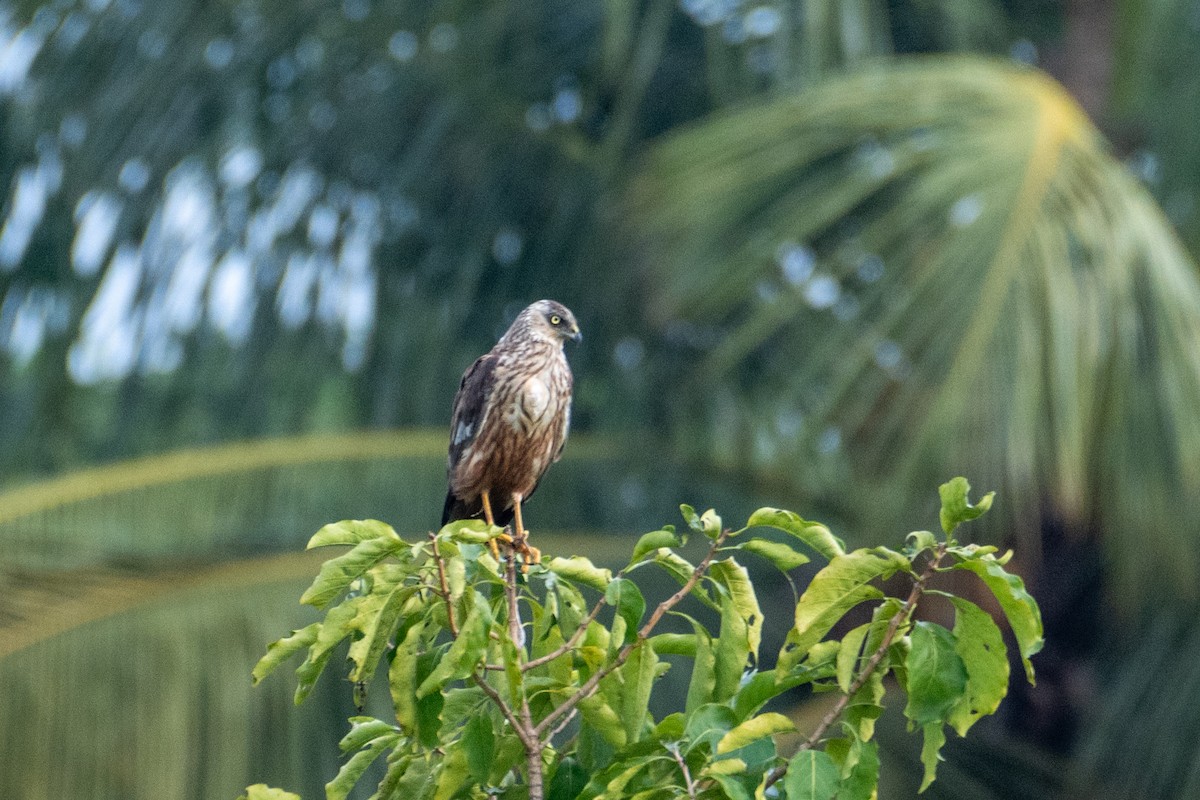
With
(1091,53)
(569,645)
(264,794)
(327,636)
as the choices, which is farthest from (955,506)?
(1091,53)

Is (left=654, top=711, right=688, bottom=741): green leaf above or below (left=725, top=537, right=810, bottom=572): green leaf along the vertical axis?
below

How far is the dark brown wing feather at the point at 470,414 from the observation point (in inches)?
224

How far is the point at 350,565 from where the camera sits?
3340mm

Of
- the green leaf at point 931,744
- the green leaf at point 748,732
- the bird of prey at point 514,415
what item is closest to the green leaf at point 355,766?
the green leaf at point 748,732

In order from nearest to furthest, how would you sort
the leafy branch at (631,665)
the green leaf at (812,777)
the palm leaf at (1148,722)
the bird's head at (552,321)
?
the green leaf at (812,777)
the leafy branch at (631,665)
the bird's head at (552,321)
the palm leaf at (1148,722)

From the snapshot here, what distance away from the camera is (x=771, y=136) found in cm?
889

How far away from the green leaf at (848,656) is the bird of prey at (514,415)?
93.8 inches

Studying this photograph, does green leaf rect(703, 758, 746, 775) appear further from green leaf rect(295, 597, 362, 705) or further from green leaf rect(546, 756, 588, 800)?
green leaf rect(295, 597, 362, 705)

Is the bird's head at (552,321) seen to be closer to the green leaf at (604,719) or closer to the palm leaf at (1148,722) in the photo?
the green leaf at (604,719)

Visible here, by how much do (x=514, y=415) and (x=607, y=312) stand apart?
562 centimetres

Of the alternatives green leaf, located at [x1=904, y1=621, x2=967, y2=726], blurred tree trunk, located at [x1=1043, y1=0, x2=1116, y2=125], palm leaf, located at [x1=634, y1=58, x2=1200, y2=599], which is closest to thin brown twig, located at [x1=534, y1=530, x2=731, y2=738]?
green leaf, located at [x1=904, y1=621, x2=967, y2=726]

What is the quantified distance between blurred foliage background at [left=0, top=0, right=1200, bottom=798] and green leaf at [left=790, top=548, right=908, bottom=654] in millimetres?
4425

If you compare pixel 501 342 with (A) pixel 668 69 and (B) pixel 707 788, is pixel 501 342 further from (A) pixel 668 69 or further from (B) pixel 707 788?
(A) pixel 668 69

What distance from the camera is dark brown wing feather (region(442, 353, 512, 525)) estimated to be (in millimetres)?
5691
